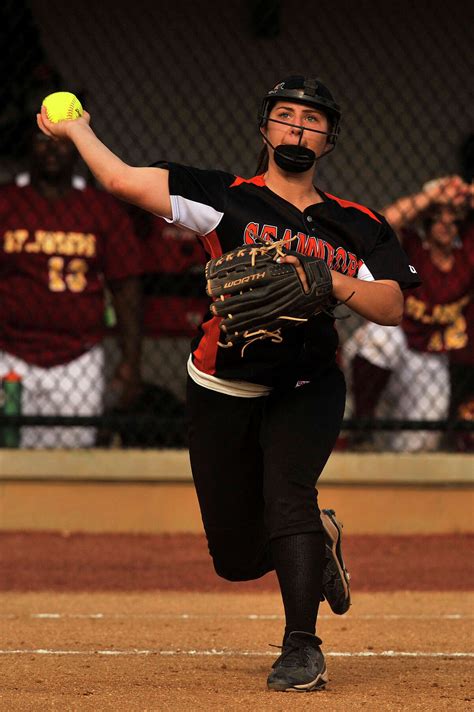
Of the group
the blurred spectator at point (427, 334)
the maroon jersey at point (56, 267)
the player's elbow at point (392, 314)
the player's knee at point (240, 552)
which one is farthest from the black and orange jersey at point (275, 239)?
the blurred spectator at point (427, 334)

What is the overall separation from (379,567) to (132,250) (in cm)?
221

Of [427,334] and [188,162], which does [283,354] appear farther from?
[188,162]

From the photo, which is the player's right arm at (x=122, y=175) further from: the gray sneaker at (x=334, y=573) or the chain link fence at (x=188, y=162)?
the chain link fence at (x=188, y=162)

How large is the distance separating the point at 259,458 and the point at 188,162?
17.0 feet

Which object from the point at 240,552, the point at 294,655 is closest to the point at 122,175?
the point at 240,552

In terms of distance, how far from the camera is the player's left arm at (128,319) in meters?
7.91

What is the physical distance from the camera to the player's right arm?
12.6 ft

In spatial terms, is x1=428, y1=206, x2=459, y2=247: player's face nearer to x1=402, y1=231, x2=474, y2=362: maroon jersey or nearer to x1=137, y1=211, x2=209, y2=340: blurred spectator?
x1=402, y1=231, x2=474, y2=362: maroon jersey

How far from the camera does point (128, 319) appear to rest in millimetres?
7977

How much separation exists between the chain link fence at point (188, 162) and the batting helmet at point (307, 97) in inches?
143

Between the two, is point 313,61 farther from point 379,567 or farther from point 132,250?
point 379,567

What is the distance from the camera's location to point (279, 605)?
6332mm

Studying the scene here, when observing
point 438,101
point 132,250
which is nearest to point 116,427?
point 132,250

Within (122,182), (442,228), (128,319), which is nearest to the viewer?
(122,182)
